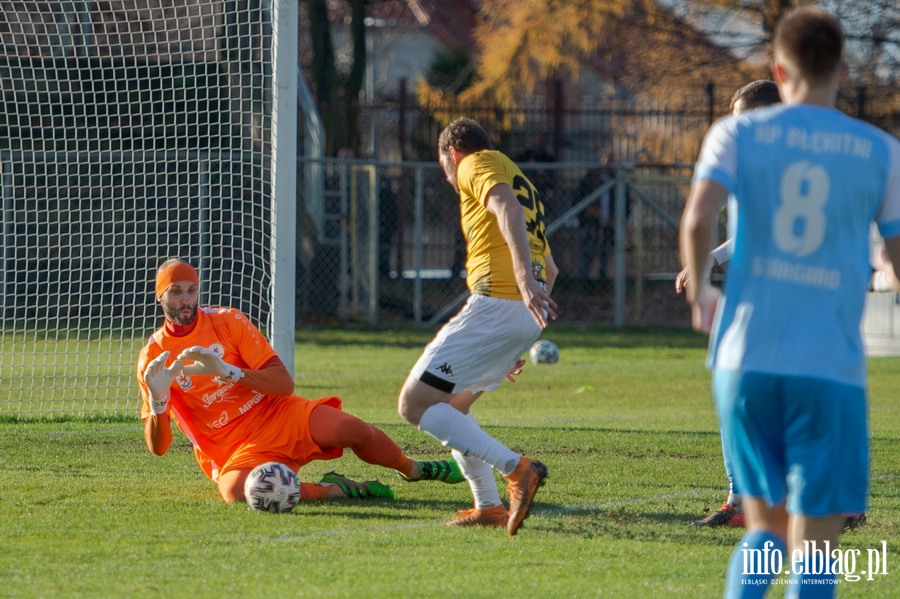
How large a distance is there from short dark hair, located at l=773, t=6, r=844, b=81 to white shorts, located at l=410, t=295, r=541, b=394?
245 cm

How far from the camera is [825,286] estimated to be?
3.17 m

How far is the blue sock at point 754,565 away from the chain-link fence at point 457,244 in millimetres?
15458

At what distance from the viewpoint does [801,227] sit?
316 centimetres

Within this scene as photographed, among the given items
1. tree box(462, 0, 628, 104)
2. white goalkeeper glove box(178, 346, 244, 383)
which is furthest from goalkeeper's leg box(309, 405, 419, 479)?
tree box(462, 0, 628, 104)

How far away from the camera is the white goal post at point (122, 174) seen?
1044 centimetres

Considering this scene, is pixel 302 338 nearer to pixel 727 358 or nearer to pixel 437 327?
pixel 437 327

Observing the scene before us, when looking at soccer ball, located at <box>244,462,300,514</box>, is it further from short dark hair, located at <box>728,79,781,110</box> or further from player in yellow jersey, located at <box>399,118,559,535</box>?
short dark hair, located at <box>728,79,781,110</box>

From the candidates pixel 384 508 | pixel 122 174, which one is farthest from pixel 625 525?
pixel 122 174

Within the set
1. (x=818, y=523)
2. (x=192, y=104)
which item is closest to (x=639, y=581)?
(x=818, y=523)

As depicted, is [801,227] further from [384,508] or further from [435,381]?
[384,508]

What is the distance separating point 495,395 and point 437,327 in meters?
7.38

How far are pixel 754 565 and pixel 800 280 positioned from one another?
0.81m

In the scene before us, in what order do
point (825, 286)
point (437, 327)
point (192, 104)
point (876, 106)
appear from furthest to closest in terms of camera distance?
point (876, 106)
point (437, 327)
point (192, 104)
point (825, 286)

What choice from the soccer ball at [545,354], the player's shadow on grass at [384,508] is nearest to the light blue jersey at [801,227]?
the player's shadow on grass at [384,508]
